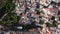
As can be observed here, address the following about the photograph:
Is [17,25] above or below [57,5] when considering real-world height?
below

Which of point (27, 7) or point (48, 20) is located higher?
point (27, 7)

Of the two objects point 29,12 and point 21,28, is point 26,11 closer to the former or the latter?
point 29,12

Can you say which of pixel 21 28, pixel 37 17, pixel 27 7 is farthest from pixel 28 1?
pixel 21 28

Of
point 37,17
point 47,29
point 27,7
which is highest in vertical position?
point 27,7

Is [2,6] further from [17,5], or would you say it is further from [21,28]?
[21,28]

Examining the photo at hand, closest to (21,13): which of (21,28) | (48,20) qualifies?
(21,28)
